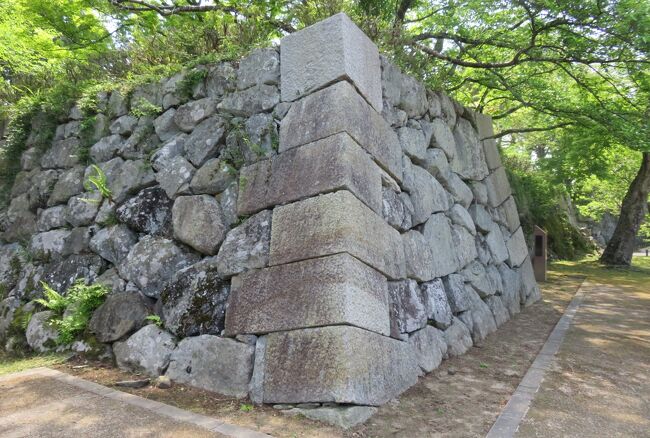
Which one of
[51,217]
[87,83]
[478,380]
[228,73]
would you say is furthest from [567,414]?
[87,83]

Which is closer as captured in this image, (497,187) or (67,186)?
(67,186)

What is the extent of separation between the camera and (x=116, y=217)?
14.8ft

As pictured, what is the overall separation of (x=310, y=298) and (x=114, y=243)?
250 centimetres

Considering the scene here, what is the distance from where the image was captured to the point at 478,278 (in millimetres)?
5406

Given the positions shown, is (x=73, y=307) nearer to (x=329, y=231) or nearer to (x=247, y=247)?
(x=247, y=247)

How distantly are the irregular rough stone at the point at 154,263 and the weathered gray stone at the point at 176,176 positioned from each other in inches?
20.0

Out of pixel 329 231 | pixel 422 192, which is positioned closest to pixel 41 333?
pixel 329 231

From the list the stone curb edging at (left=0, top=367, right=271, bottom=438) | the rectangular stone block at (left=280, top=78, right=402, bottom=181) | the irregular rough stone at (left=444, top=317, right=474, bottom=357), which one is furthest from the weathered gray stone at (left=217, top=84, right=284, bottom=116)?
the irregular rough stone at (left=444, top=317, right=474, bottom=357)

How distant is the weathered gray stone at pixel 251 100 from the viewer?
409cm

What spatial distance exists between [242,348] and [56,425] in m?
1.22

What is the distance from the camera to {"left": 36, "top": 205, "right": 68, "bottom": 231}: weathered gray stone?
5.12 meters

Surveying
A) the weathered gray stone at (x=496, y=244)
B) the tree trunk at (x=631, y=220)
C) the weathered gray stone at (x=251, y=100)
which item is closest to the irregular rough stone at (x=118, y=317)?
the weathered gray stone at (x=251, y=100)

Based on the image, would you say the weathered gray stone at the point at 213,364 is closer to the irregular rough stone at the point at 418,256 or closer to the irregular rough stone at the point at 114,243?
the irregular rough stone at the point at 114,243

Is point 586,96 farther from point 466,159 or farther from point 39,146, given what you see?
point 39,146
